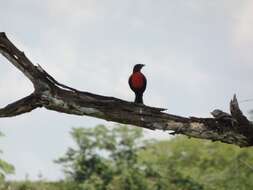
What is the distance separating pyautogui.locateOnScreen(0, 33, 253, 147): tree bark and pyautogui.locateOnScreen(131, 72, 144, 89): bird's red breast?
441mm

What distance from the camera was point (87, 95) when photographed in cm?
870

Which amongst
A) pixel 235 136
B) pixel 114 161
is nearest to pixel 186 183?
pixel 114 161

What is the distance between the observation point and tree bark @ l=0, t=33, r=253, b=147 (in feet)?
28.2

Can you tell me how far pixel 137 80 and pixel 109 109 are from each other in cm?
65

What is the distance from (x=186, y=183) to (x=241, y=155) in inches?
131

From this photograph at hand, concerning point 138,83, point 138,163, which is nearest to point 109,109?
point 138,83

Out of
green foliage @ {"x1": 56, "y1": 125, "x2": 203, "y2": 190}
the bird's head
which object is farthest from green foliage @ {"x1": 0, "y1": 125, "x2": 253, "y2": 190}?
the bird's head

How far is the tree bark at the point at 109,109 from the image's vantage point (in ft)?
28.2

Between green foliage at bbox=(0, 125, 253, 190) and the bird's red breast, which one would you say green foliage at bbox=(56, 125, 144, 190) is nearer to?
green foliage at bbox=(0, 125, 253, 190)

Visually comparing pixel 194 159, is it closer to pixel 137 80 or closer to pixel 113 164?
pixel 113 164

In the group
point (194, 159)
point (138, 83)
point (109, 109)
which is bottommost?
point (109, 109)

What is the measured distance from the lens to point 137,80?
9.12 metres

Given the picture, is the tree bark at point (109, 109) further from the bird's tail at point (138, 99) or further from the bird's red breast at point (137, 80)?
the bird's red breast at point (137, 80)

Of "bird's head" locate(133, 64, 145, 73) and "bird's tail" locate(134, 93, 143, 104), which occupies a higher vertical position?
"bird's head" locate(133, 64, 145, 73)
